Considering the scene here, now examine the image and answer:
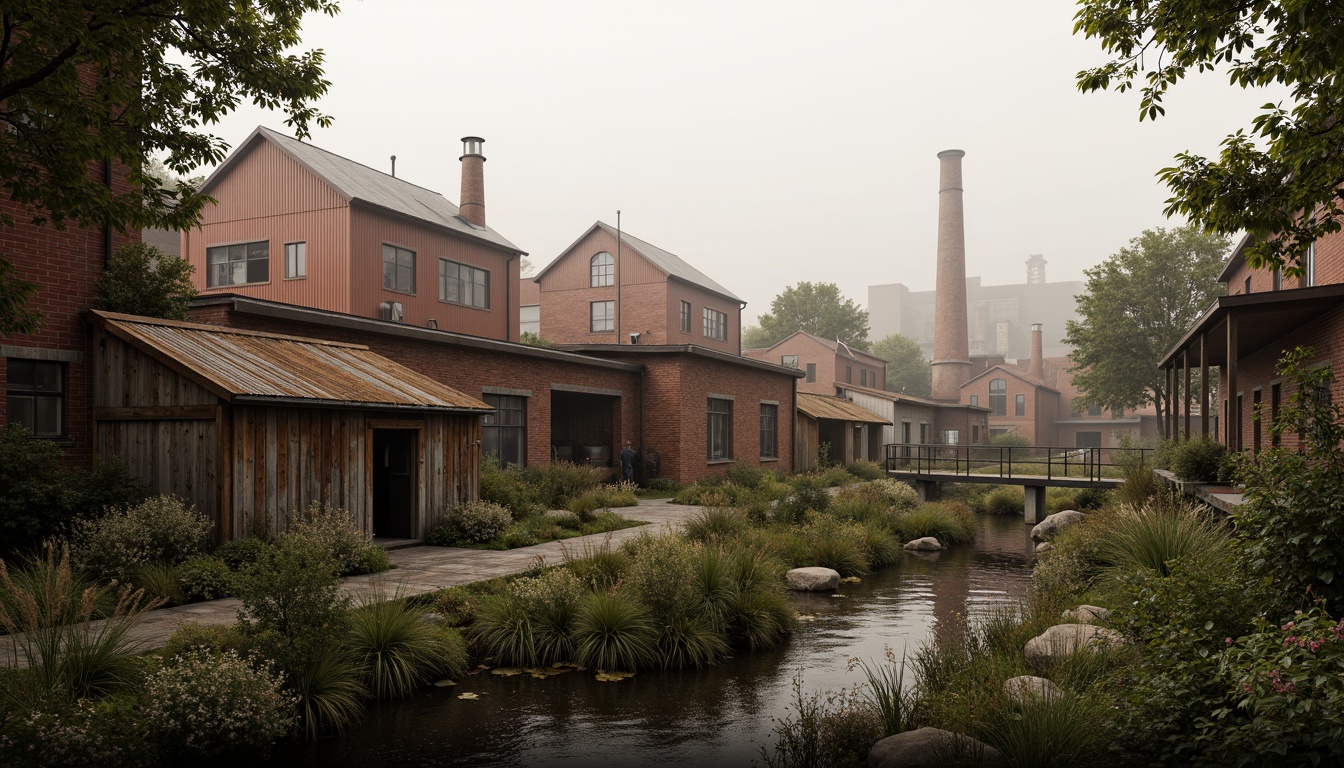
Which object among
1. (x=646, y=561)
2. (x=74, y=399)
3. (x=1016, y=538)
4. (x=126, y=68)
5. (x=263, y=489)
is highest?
(x=126, y=68)

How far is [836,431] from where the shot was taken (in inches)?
1523

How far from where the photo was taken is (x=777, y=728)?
720cm

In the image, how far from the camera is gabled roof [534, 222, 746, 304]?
38.7 m

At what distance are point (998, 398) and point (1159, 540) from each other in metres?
56.4

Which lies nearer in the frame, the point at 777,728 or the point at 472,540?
the point at 777,728

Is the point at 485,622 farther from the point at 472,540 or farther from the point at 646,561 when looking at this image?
the point at 472,540

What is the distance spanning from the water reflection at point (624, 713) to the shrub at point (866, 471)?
19.5 meters

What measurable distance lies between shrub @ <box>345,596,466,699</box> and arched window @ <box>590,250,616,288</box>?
31623mm

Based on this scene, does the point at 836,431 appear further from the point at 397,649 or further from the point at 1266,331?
the point at 397,649

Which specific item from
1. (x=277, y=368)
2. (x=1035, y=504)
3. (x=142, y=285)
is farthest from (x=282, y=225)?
(x=1035, y=504)

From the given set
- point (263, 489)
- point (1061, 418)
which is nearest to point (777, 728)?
point (263, 489)

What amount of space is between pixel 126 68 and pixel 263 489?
5.06 m

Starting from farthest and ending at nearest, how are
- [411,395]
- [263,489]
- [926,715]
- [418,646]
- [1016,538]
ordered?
1. [1016,538]
2. [411,395]
3. [263,489]
4. [418,646]
5. [926,715]

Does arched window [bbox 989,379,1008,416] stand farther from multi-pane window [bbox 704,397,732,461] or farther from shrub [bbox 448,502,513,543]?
shrub [bbox 448,502,513,543]
